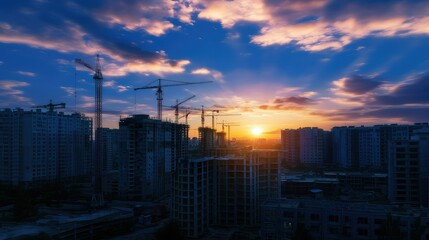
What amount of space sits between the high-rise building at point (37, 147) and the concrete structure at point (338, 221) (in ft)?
110

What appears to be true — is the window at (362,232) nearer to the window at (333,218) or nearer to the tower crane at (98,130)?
the window at (333,218)

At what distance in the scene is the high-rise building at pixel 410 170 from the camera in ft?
90.8

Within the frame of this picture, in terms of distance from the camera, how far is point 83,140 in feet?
165

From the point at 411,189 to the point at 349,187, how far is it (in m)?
11.8

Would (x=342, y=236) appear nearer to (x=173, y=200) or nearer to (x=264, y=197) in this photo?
(x=264, y=197)

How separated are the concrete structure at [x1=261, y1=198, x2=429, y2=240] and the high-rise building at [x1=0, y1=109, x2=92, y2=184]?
1317 inches

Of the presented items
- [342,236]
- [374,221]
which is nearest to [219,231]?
[342,236]

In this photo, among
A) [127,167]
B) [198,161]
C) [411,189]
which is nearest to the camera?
[198,161]

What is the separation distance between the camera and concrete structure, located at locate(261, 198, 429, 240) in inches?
653

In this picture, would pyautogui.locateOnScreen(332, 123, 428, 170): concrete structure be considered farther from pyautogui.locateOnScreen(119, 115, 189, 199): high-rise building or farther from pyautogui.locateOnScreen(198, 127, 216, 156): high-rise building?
pyautogui.locateOnScreen(119, 115, 189, 199): high-rise building

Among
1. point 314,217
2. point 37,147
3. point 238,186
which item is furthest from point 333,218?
point 37,147

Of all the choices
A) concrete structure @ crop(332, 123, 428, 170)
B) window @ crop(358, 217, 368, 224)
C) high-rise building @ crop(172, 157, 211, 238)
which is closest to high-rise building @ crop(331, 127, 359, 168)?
concrete structure @ crop(332, 123, 428, 170)

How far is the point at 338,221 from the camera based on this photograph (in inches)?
710

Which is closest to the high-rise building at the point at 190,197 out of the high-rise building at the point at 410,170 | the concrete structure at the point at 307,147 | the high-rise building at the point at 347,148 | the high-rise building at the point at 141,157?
the high-rise building at the point at 141,157
